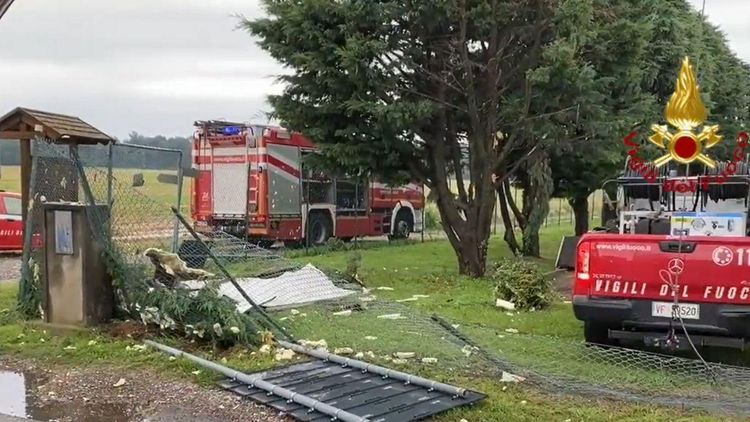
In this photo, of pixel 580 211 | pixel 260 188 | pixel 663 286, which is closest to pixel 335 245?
pixel 260 188

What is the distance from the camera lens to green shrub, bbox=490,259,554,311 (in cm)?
→ 965

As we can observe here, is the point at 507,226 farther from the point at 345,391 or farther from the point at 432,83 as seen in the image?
the point at 345,391

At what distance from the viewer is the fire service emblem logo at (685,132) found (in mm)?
7242

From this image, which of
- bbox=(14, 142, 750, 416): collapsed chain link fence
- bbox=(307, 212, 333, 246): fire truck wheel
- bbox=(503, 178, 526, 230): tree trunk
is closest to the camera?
bbox=(14, 142, 750, 416): collapsed chain link fence

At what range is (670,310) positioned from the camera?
6262 millimetres

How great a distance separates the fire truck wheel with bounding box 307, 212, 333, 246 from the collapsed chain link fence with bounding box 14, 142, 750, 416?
899 cm

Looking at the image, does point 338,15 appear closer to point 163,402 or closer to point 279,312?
point 279,312

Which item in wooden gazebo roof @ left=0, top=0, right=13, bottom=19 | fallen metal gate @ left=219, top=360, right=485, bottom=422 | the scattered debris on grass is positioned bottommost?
fallen metal gate @ left=219, top=360, right=485, bottom=422

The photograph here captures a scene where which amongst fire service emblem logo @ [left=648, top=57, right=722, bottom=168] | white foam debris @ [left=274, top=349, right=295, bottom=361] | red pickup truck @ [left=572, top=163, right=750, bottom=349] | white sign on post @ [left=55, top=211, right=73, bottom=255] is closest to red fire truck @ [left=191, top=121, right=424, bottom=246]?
white sign on post @ [left=55, top=211, right=73, bottom=255]

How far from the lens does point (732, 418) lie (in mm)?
5090

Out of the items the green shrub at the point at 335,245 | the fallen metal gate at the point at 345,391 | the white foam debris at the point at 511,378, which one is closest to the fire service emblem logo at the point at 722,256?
the white foam debris at the point at 511,378

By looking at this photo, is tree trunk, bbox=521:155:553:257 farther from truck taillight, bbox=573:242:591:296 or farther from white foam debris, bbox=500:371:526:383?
white foam debris, bbox=500:371:526:383

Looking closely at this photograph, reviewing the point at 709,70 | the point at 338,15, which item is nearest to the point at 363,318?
the point at 338,15

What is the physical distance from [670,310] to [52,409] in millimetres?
4923
